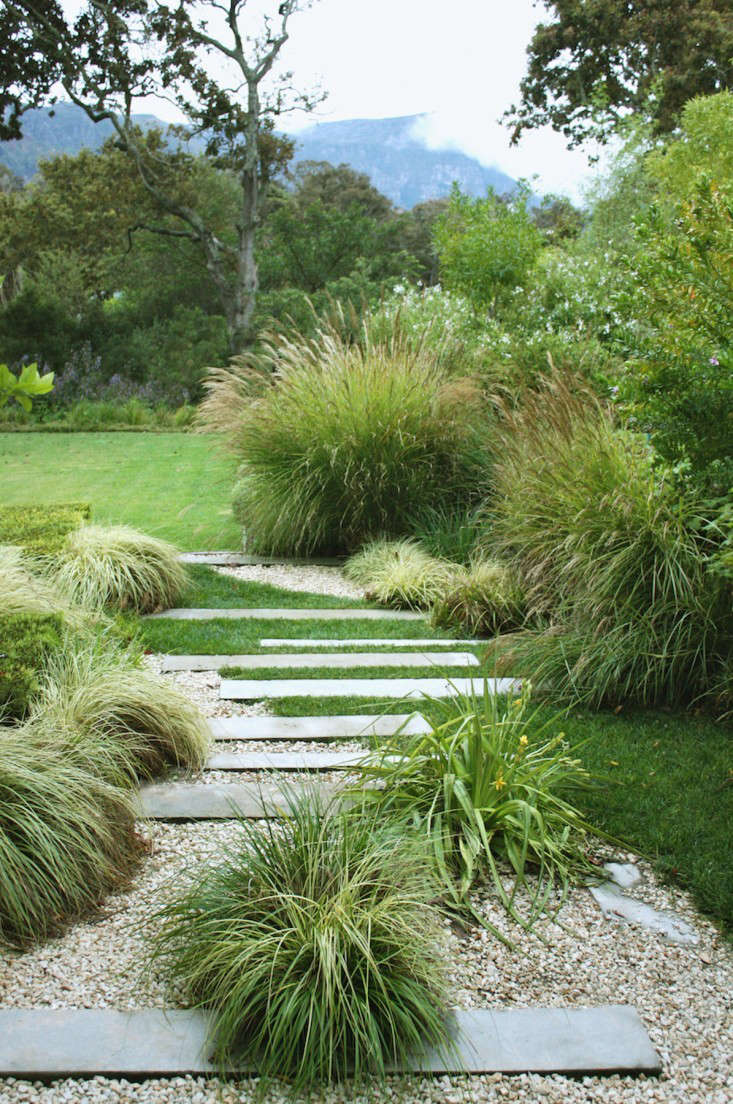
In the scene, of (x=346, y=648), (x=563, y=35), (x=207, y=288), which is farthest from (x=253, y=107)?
(x=346, y=648)

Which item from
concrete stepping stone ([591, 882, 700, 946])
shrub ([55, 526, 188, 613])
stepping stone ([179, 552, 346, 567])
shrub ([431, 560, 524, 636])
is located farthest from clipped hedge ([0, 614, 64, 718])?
stepping stone ([179, 552, 346, 567])

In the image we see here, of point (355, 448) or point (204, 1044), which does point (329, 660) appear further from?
point (204, 1044)

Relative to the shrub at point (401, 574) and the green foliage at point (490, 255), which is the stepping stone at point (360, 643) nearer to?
the shrub at point (401, 574)

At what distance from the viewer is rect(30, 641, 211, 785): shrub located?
2531 millimetres

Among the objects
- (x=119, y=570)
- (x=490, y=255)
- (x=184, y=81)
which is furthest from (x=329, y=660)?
(x=184, y=81)

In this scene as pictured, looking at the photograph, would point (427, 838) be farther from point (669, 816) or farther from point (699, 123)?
point (699, 123)

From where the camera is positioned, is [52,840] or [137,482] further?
[137,482]

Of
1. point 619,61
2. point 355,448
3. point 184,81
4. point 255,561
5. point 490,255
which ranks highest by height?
point 619,61

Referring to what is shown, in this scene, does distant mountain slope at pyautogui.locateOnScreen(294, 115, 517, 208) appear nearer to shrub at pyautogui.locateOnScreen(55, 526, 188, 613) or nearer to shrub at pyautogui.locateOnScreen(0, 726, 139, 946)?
shrub at pyautogui.locateOnScreen(55, 526, 188, 613)

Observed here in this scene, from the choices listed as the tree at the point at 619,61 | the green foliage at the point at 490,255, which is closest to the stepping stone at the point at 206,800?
the green foliage at the point at 490,255

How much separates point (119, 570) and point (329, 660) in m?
1.26

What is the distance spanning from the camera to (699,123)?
11.1 m

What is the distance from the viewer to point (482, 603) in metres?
4.43

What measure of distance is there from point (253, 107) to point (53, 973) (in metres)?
15.9
